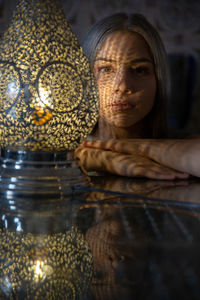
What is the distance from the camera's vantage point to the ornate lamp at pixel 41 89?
0.38m

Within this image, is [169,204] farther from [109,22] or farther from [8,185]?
[109,22]

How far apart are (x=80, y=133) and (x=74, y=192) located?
0.08 meters

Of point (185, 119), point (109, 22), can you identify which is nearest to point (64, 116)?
point (109, 22)

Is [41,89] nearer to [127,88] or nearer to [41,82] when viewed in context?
[41,82]

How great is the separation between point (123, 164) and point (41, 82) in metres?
0.23

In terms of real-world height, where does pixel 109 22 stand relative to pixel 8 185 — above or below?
above

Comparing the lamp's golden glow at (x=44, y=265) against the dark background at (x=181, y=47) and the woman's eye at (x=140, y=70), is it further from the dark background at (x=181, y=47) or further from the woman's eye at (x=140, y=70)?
the dark background at (x=181, y=47)

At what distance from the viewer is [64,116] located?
1.27ft

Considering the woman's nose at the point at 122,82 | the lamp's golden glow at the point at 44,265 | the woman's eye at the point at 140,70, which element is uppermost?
the woman's eye at the point at 140,70

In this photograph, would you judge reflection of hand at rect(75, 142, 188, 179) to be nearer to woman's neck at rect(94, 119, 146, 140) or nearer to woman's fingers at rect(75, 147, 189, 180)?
woman's fingers at rect(75, 147, 189, 180)

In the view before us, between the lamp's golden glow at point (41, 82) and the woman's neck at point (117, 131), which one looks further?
the woman's neck at point (117, 131)

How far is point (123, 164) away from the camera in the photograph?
54 cm

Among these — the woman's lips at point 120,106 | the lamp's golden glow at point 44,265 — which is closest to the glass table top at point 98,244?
the lamp's golden glow at point 44,265

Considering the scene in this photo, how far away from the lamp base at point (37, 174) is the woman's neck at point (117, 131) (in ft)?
1.23
